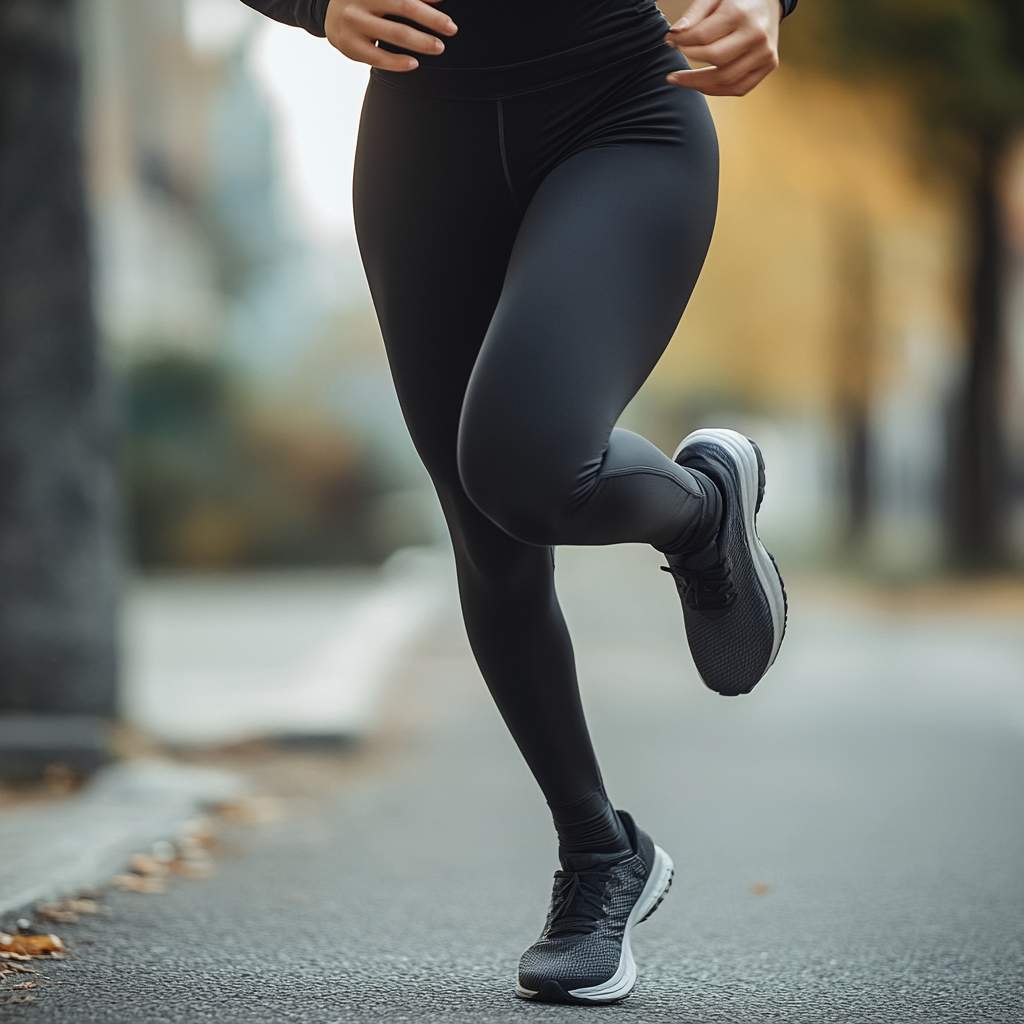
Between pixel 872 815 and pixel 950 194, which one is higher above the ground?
pixel 950 194

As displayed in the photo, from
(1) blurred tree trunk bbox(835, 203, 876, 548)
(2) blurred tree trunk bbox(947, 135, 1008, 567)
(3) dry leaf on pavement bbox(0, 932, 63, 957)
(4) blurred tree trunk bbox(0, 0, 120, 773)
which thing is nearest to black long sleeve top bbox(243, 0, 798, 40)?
(3) dry leaf on pavement bbox(0, 932, 63, 957)

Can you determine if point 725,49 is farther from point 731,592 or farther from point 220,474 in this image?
point 220,474

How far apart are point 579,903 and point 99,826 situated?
6.21 ft

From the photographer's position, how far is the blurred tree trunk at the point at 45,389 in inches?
193

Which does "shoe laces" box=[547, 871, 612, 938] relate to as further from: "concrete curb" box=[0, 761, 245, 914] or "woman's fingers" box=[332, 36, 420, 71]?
"woman's fingers" box=[332, 36, 420, 71]

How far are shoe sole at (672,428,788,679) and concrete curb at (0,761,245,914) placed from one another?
1552mm

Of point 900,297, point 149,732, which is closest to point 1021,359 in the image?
point 900,297

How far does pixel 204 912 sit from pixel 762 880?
125 cm

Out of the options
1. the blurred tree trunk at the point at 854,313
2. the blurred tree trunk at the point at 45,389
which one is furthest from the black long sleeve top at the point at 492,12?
the blurred tree trunk at the point at 854,313

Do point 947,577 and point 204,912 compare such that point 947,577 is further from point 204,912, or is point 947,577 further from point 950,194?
point 204,912

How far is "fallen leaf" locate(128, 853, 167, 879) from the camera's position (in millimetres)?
3430

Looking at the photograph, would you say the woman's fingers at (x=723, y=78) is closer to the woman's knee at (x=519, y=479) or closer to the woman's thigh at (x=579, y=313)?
the woman's thigh at (x=579, y=313)

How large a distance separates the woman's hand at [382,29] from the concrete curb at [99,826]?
173cm

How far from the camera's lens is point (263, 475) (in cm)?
1415
